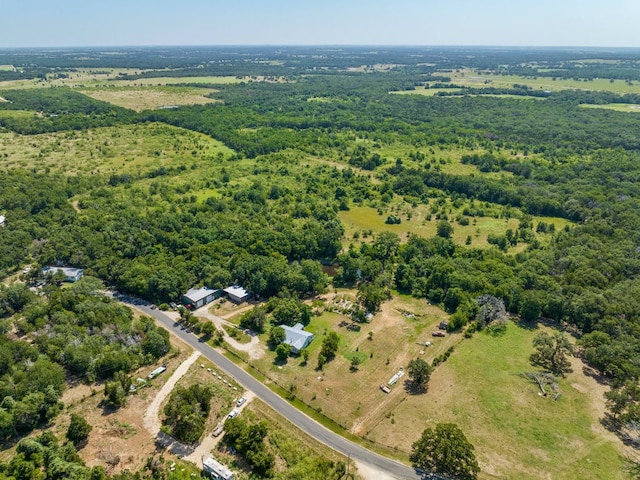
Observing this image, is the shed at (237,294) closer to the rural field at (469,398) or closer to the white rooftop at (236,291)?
the white rooftop at (236,291)

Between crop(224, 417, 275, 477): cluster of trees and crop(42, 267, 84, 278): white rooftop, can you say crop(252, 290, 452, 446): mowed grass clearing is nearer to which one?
crop(224, 417, 275, 477): cluster of trees

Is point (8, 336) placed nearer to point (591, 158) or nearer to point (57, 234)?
point (57, 234)

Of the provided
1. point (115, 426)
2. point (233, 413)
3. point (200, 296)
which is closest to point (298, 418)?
point (233, 413)

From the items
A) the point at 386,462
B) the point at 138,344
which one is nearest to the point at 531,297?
the point at 386,462

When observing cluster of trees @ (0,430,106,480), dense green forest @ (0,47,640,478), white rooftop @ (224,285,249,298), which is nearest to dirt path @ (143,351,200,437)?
dense green forest @ (0,47,640,478)

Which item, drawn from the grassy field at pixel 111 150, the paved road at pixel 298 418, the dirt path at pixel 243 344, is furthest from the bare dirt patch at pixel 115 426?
the grassy field at pixel 111 150

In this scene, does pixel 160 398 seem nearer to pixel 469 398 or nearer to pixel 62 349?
pixel 62 349
